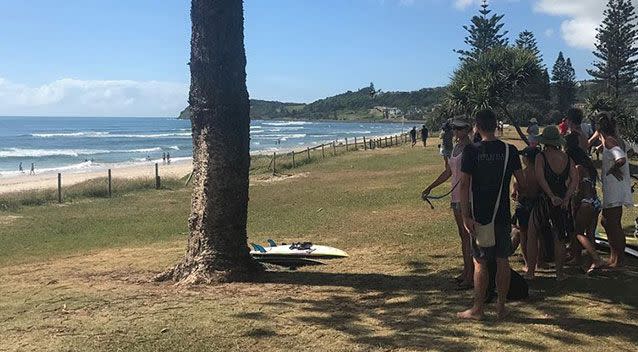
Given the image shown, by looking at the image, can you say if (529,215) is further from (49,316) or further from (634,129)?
(634,129)

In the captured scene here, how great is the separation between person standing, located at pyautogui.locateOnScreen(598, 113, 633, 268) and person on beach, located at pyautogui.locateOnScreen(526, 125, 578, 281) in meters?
0.60

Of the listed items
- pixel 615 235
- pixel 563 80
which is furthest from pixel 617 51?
pixel 615 235

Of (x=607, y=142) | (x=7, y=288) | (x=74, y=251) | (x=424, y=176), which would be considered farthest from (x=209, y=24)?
(x=424, y=176)

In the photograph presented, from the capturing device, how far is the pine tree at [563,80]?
84.1m

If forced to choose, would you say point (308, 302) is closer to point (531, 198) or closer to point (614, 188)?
point (531, 198)

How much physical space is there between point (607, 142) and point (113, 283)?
5201 millimetres

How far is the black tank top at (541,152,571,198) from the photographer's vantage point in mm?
5117

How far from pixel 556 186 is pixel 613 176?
914mm

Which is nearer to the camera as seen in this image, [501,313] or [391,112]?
[501,313]

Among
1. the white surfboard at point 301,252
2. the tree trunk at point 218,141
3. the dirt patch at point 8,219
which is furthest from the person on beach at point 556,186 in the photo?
the dirt patch at point 8,219

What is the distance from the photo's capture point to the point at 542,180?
505cm

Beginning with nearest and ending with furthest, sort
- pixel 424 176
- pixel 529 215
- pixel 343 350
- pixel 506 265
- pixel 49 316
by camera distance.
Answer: pixel 343 350 → pixel 506 265 → pixel 49 316 → pixel 529 215 → pixel 424 176

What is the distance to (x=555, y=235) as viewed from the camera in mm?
5344

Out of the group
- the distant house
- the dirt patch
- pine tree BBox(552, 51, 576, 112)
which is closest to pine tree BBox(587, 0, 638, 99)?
pine tree BBox(552, 51, 576, 112)
